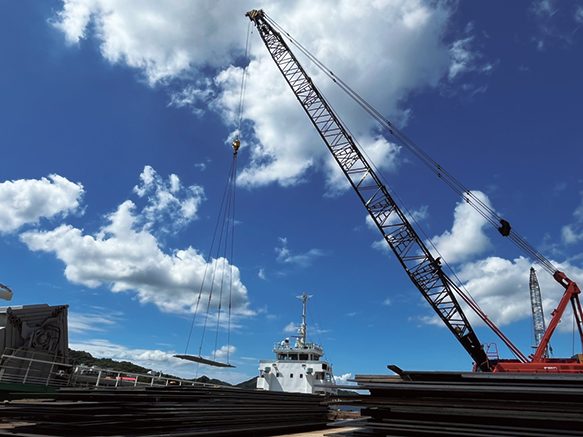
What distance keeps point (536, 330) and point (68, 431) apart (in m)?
103

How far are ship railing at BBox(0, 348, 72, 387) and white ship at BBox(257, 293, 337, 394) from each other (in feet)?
56.2

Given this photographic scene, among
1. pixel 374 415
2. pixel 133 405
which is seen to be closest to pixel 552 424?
pixel 374 415

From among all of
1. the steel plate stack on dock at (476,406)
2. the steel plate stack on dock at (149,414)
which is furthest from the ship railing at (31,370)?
the steel plate stack on dock at (476,406)

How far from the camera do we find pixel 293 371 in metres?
35.2

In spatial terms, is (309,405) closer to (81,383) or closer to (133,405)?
(133,405)

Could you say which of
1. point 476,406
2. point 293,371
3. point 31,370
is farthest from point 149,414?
point 293,371

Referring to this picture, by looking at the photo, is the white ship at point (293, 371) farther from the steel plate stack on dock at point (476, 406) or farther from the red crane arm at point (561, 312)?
the steel plate stack on dock at point (476, 406)

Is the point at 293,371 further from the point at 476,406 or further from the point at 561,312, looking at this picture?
the point at 476,406

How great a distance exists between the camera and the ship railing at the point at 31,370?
18.9 metres

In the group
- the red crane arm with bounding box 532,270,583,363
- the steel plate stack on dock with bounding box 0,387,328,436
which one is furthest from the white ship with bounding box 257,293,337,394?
the steel plate stack on dock with bounding box 0,387,328,436

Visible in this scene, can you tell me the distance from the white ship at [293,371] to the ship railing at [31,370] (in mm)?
17125

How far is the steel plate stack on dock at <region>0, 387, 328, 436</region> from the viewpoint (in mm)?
8438

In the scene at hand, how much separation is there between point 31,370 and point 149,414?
46.8ft

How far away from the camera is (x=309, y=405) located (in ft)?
45.9
